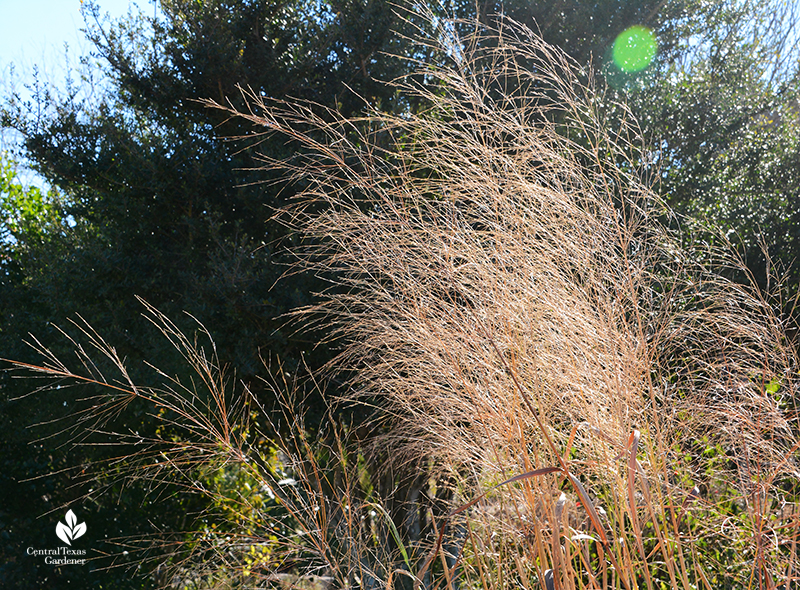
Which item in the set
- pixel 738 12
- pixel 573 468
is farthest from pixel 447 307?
pixel 738 12

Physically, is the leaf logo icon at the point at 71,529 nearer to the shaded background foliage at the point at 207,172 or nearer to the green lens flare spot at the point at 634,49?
the shaded background foliage at the point at 207,172

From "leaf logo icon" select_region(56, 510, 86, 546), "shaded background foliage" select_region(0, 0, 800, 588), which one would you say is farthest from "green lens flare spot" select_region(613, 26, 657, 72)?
"leaf logo icon" select_region(56, 510, 86, 546)

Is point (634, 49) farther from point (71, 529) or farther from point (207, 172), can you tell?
point (71, 529)

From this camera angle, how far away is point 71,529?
365 cm

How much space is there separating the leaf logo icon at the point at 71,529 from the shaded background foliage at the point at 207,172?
10 cm

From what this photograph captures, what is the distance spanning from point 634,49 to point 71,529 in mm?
5151

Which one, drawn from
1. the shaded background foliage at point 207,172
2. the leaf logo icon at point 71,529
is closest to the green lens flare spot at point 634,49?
the shaded background foliage at point 207,172

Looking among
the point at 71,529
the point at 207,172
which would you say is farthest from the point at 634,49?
the point at 71,529

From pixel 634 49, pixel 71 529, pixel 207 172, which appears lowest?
pixel 71 529

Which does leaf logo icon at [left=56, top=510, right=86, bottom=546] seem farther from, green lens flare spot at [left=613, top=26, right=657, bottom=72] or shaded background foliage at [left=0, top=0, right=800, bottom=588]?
green lens flare spot at [left=613, top=26, right=657, bottom=72]

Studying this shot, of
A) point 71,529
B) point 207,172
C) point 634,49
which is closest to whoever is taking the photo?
point 207,172

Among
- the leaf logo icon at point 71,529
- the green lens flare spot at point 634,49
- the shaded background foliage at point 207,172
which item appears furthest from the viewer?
the green lens flare spot at point 634,49

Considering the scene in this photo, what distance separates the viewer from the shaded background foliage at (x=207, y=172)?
324 centimetres

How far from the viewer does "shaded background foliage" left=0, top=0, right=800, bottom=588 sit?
3.24 m
